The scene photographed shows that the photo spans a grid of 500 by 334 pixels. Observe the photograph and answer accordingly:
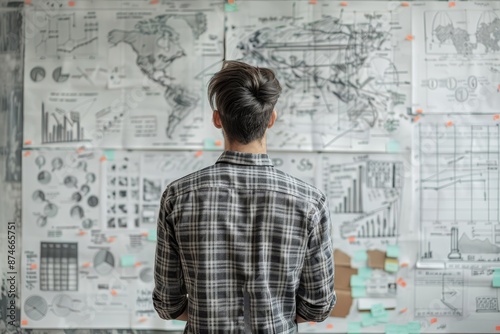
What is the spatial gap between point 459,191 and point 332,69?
2.29 feet

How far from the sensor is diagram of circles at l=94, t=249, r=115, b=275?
1.95 m

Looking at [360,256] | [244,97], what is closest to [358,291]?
[360,256]

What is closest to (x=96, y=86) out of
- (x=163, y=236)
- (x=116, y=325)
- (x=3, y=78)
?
(x=3, y=78)

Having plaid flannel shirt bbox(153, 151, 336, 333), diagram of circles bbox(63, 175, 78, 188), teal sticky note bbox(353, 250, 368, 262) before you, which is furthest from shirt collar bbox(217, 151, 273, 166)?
diagram of circles bbox(63, 175, 78, 188)

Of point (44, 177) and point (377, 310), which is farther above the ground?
point (44, 177)

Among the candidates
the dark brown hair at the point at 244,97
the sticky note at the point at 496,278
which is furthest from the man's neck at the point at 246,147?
the sticky note at the point at 496,278

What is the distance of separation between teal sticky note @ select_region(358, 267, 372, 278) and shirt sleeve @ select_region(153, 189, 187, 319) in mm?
992

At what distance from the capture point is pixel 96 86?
1962 mm

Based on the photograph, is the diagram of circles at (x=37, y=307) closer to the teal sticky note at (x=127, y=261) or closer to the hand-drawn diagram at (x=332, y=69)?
the teal sticky note at (x=127, y=261)

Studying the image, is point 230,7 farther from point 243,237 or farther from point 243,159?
point 243,237

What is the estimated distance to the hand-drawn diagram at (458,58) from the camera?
193 cm

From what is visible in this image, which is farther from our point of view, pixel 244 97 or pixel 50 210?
pixel 50 210

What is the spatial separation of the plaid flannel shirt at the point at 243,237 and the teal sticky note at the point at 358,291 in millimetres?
952

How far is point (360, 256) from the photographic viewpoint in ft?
6.32
